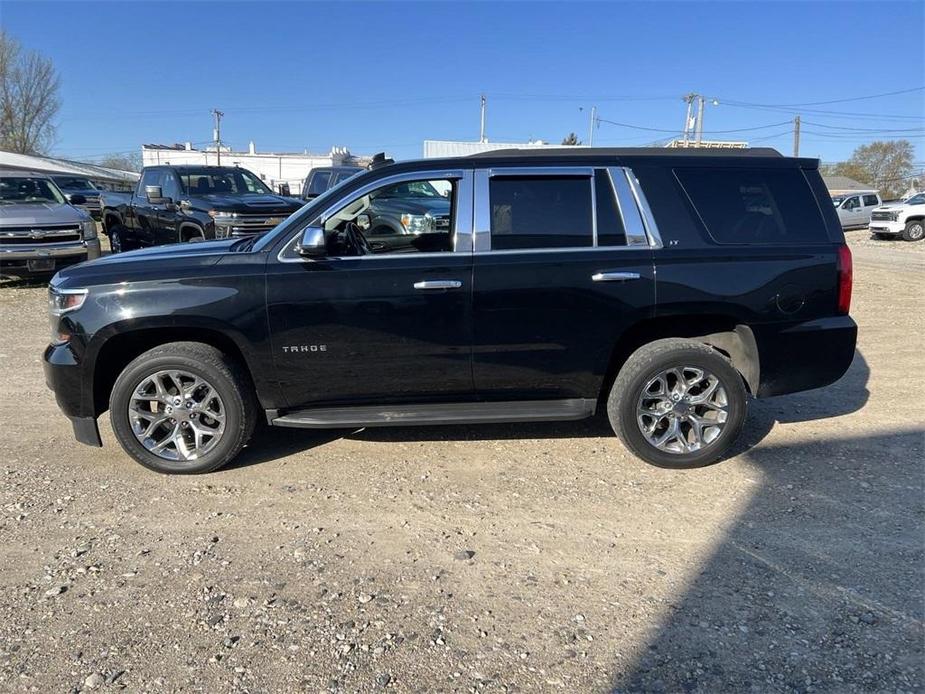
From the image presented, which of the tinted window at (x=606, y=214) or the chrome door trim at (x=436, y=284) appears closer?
the chrome door trim at (x=436, y=284)

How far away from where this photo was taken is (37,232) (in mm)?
10453

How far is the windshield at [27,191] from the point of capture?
1124 centimetres

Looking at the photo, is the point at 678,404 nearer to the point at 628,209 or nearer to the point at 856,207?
the point at 628,209

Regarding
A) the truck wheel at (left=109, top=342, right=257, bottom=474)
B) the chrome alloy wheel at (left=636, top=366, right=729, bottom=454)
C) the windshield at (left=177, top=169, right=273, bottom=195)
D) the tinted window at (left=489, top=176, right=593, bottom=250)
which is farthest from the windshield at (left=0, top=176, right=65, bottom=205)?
the chrome alloy wheel at (left=636, top=366, right=729, bottom=454)

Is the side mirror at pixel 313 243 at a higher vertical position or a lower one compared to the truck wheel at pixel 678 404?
higher

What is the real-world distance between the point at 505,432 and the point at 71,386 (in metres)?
2.86

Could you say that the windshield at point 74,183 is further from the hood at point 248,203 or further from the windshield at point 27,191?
the hood at point 248,203

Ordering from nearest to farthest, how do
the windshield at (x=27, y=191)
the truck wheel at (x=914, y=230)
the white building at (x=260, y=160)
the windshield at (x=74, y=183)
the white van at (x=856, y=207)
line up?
the windshield at (x=27, y=191), the truck wheel at (x=914, y=230), the windshield at (x=74, y=183), the white van at (x=856, y=207), the white building at (x=260, y=160)

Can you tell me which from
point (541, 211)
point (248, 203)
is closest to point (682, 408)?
point (541, 211)

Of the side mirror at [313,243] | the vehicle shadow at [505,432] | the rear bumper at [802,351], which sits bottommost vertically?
the vehicle shadow at [505,432]

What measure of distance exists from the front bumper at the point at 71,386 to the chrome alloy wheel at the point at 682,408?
3.48m

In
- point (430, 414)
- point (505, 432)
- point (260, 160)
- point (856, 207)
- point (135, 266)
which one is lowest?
point (505, 432)

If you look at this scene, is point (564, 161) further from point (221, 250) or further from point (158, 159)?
point (158, 159)

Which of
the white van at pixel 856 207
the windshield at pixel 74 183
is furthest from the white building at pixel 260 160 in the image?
the white van at pixel 856 207
